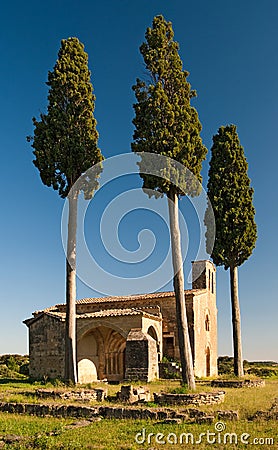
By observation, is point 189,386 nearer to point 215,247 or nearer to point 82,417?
point 82,417

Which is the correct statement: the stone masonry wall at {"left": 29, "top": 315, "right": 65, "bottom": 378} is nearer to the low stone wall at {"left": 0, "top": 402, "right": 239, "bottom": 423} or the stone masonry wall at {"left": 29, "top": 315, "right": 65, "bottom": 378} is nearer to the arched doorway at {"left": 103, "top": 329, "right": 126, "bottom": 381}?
the arched doorway at {"left": 103, "top": 329, "right": 126, "bottom": 381}

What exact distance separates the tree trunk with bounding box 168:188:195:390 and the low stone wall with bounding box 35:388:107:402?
360cm

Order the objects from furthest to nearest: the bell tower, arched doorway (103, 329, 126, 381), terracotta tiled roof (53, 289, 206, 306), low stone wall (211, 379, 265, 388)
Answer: the bell tower → terracotta tiled roof (53, 289, 206, 306) → arched doorway (103, 329, 126, 381) → low stone wall (211, 379, 265, 388)

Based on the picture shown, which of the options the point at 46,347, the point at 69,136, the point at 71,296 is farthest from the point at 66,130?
the point at 46,347

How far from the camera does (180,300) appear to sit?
1850 cm

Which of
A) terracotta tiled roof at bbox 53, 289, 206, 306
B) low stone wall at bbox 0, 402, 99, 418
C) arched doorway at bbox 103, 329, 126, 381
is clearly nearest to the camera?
low stone wall at bbox 0, 402, 99, 418

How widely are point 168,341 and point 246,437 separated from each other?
21148mm

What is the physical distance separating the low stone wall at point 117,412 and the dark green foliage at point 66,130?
9717mm

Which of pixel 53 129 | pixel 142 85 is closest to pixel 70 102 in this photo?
pixel 53 129

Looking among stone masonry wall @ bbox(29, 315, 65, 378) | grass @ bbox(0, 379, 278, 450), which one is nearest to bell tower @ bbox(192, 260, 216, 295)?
stone masonry wall @ bbox(29, 315, 65, 378)

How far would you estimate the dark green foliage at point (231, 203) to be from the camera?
86.5 feet

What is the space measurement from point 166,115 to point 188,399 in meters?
10.7

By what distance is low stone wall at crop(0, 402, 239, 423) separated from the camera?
11.6m

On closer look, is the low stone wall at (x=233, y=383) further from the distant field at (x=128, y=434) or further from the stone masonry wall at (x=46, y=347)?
the distant field at (x=128, y=434)
